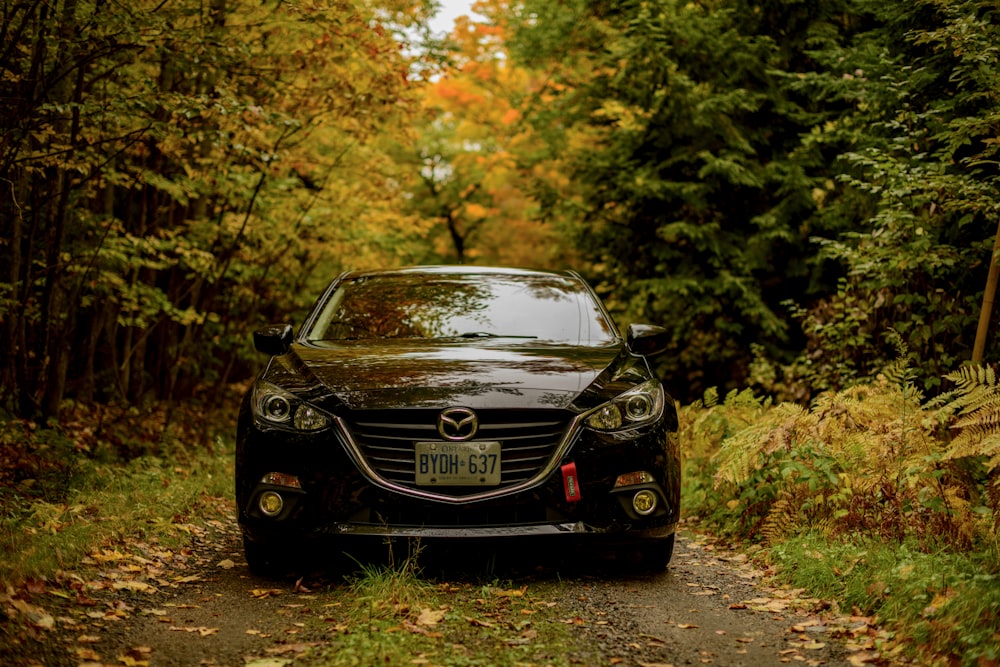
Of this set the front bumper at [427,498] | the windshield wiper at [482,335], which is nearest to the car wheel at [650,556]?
the front bumper at [427,498]

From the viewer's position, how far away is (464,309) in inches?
232

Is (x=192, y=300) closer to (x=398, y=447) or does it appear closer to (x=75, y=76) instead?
(x=75, y=76)

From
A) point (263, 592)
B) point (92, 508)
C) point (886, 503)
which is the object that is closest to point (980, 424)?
point (886, 503)

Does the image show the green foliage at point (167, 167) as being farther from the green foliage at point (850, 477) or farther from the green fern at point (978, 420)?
the green fern at point (978, 420)

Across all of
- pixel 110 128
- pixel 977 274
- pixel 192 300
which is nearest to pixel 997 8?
pixel 977 274

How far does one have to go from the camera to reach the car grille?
4531 mm

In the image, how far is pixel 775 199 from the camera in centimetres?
1476

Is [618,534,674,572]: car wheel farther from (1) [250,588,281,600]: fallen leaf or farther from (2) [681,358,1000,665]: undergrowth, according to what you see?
(1) [250,588,281,600]: fallen leaf

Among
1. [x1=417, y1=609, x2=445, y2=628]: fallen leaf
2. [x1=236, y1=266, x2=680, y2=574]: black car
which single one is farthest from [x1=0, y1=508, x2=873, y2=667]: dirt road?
[x1=417, y1=609, x2=445, y2=628]: fallen leaf

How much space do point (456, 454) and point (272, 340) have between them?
1498mm

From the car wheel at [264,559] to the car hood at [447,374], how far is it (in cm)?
85

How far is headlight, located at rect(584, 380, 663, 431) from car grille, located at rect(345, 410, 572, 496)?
0.66 ft

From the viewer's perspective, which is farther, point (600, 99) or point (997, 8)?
point (600, 99)

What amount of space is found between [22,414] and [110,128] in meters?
2.80
